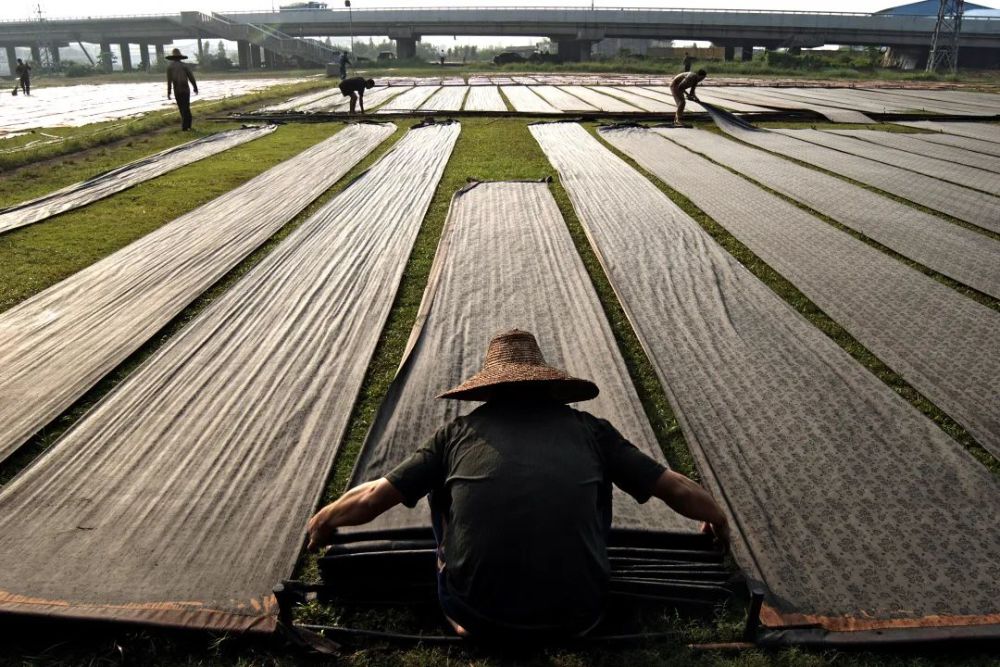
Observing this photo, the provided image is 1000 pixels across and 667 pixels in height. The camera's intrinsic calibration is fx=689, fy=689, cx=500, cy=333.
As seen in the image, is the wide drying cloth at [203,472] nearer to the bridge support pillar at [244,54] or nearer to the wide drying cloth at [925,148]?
the wide drying cloth at [925,148]

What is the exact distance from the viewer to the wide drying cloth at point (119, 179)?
660cm

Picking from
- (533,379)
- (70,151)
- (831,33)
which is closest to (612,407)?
(533,379)

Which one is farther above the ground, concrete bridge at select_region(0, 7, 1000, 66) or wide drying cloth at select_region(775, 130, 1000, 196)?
concrete bridge at select_region(0, 7, 1000, 66)

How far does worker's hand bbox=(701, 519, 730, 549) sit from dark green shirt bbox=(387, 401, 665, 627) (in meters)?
0.29

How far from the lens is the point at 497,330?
3984 mm

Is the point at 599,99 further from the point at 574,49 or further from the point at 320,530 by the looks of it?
the point at 574,49

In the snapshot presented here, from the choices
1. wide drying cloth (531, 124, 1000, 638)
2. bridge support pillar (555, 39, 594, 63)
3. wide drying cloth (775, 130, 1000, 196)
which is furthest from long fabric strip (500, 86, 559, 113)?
bridge support pillar (555, 39, 594, 63)

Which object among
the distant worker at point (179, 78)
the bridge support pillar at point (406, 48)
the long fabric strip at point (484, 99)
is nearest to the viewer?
the distant worker at point (179, 78)

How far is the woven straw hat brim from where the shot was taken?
198 centimetres

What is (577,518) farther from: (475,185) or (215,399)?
(475,185)

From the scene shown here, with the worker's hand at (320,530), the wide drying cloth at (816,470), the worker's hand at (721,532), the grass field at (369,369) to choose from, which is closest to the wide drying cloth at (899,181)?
the grass field at (369,369)

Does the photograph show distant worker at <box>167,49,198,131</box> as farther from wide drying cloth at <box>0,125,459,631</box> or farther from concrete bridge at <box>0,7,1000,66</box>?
concrete bridge at <box>0,7,1000,66</box>

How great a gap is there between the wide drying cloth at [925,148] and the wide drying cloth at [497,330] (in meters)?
6.16

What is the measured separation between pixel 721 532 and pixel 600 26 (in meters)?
49.3
